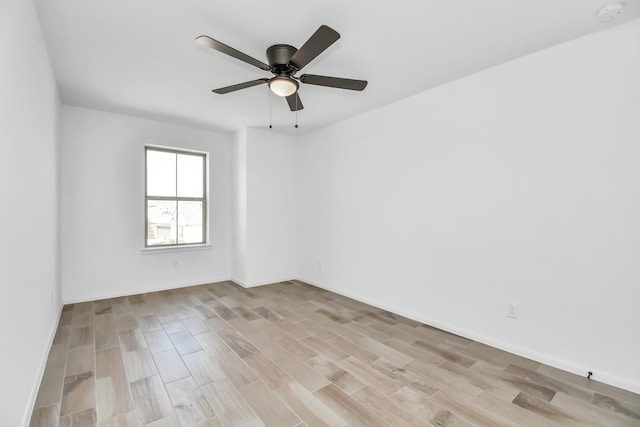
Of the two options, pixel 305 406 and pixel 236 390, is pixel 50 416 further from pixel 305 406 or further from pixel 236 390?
pixel 305 406

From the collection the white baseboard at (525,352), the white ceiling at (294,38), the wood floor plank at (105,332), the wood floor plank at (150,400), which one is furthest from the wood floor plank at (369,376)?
the white ceiling at (294,38)

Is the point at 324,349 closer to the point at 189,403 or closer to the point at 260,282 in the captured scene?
the point at 189,403

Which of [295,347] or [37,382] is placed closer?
[37,382]

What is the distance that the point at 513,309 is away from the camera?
2508 millimetres

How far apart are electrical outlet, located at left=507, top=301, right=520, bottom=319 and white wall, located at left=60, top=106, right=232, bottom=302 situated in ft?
13.7

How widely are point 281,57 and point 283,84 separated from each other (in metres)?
0.22

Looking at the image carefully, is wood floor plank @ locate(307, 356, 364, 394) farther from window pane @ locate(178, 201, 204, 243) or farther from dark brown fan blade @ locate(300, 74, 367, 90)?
window pane @ locate(178, 201, 204, 243)

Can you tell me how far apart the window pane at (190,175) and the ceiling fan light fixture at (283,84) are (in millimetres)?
2999

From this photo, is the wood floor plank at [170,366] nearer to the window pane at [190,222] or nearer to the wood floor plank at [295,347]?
the wood floor plank at [295,347]

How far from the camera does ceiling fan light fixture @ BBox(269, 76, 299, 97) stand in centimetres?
214

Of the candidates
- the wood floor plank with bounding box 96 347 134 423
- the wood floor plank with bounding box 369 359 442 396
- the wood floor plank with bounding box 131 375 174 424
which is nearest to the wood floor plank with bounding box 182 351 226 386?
the wood floor plank with bounding box 131 375 174 424

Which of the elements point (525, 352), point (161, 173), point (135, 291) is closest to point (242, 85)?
point (161, 173)

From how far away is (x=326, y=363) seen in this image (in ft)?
7.68

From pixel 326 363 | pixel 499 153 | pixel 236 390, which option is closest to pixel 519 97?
pixel 499 153
